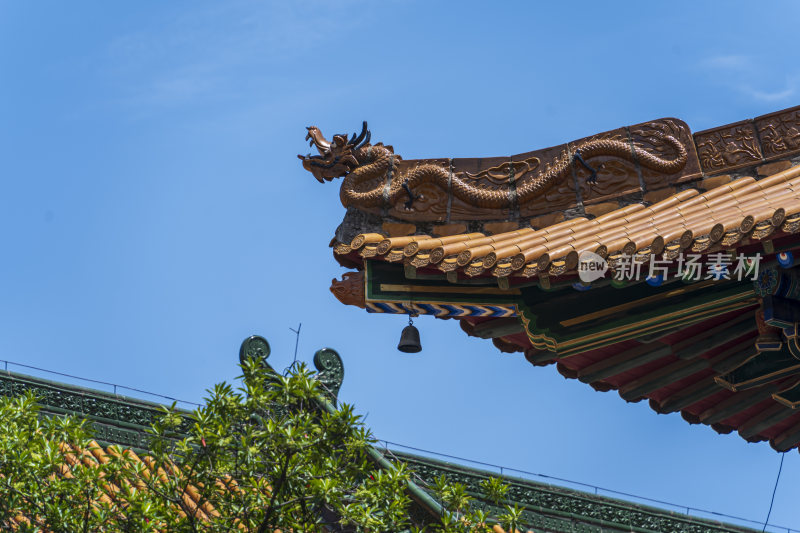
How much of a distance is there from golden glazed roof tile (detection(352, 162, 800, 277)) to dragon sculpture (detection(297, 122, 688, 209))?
0.99ft

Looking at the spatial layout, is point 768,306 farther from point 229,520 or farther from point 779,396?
point 229,520

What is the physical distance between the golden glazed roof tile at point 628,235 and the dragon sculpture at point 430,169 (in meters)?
0.30

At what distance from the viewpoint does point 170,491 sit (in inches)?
312

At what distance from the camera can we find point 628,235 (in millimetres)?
8555

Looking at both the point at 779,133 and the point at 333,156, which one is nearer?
the point at 779,133

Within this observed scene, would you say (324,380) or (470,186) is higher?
Result: (470,186)

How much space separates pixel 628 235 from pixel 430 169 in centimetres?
174

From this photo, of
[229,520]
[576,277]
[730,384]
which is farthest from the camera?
[730,384]

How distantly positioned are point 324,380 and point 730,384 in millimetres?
4048

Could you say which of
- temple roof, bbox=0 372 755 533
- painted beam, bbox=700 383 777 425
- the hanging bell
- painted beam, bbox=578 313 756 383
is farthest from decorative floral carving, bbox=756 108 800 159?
temple roof, bbox=0 372 755 533

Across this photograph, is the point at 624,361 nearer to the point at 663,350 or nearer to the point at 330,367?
the point at 663,350

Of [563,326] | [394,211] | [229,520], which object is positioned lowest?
[229,520]

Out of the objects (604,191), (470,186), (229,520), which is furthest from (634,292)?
(229,520)

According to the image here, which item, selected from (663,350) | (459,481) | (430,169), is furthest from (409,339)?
(459,481)
